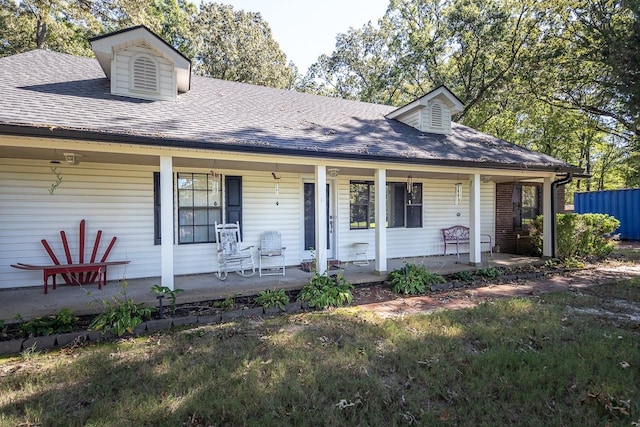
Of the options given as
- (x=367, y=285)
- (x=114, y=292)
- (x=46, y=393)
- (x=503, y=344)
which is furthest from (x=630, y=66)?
(x=114, y=292)

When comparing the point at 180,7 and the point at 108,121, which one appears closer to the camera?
the point at 108,121

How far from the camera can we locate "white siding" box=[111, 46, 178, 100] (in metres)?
6.66

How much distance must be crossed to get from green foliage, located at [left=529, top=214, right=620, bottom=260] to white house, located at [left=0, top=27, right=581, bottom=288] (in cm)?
97

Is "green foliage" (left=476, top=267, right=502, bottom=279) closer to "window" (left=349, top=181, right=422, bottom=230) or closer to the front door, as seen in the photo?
"window" (left=349, top=181, right=422, bottom=230)

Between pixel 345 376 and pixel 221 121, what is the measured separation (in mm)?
4965

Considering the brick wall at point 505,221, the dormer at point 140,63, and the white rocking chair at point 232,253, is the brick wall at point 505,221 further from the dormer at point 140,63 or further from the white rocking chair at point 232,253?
the dormer at point 140,63

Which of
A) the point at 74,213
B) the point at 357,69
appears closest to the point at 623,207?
the point at 357,69

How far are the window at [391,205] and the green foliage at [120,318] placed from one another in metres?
5.34

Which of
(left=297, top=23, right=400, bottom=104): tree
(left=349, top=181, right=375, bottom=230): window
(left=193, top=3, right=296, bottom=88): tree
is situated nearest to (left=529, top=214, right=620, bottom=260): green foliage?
(left=349, top=181, right=375, bottom=230): window

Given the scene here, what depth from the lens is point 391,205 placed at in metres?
9.27

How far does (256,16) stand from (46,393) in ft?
70.4

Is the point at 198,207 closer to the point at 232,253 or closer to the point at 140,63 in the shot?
the point at 232,253

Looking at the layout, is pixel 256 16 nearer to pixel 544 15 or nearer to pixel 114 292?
pixel 544 15

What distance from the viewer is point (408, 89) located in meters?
20.4
